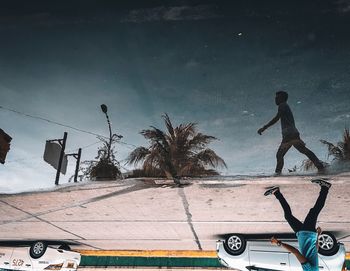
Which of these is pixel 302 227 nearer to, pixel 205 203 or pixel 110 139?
pixel 205 203

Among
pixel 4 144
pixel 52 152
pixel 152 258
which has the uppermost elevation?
pixel 52 152

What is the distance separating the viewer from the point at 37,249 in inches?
404

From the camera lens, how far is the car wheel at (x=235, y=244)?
25.3 feet

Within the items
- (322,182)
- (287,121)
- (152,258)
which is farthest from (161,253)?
(287,121)

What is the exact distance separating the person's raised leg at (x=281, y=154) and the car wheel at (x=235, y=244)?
3.43m

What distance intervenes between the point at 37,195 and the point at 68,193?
74 cm

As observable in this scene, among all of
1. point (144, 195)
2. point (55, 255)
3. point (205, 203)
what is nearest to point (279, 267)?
point (205, 203)

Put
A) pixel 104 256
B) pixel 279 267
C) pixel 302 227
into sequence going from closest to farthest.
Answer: pixel 302 227 → pixel 279 267 → pixel 104 256

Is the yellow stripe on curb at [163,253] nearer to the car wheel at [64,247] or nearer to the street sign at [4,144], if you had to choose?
the car wheel at [64,247]

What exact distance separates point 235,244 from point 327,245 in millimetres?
2239

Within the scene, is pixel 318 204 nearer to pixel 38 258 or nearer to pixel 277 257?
pixel 277 257

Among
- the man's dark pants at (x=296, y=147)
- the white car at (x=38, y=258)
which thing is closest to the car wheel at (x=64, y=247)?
the white car at (x=38, y=258)

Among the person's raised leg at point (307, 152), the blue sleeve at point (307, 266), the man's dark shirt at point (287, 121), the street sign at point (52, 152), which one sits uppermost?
the street sign at point (52, 152)

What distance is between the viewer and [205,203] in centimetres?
654
